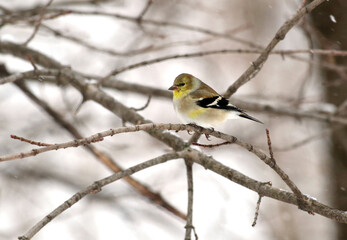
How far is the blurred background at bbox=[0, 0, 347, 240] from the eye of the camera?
5.19 metres

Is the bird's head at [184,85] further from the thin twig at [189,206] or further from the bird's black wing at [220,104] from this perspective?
the thin twig at [189,206]

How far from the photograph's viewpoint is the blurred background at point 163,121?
5.19 meters

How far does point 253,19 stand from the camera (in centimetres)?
1027

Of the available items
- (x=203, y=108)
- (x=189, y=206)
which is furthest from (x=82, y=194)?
(x=203, y=108)

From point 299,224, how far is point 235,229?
4.74ft

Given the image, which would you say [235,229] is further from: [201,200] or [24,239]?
[24,239]

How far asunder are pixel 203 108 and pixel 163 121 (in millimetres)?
4946

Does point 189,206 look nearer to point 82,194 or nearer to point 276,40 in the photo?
point 82,194

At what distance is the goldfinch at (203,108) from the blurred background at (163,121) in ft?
3.00

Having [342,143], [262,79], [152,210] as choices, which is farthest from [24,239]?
[262,79]

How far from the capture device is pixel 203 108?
3648 mm

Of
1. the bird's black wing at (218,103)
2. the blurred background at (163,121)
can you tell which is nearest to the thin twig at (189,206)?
the bird's black wing at (218,103)

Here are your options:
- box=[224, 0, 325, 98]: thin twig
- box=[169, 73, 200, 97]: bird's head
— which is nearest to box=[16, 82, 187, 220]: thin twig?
box=[169, 73, 200, 97]: bird's head

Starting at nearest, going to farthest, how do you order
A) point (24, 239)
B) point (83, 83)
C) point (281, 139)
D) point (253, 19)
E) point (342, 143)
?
point (24, 239), point (83, 83), point (342, 143), point (281, 139), point (253, 19)
